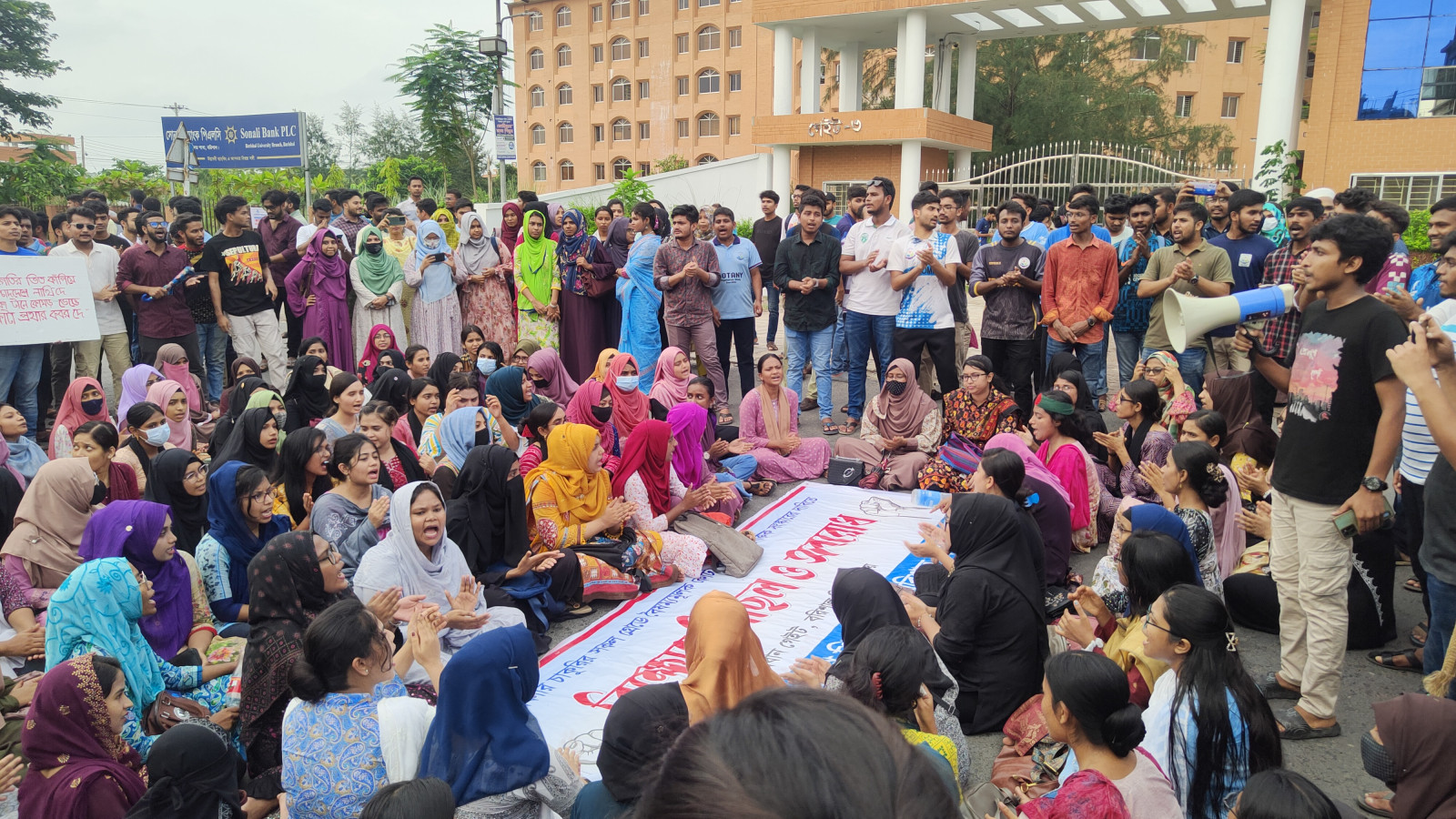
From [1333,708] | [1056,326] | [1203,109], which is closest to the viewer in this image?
[1333,708]

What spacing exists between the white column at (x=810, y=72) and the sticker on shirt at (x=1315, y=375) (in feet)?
56.6

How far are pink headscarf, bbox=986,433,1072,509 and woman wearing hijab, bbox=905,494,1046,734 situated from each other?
148 cm

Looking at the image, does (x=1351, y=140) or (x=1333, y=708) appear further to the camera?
(x=1351, y=140)

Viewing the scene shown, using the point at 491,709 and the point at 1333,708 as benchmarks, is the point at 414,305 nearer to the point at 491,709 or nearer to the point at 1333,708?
the point at 491,709

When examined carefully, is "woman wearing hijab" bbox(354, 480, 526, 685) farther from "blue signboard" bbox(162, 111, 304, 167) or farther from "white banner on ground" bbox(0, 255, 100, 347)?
"blue signboard" bbox(162, 111, 304, 167)

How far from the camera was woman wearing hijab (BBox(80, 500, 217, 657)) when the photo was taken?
3.56m

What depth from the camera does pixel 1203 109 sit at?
31859 mm

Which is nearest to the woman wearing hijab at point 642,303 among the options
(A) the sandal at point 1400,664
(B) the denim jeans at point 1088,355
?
(B) the denim jeans at point 1088,355

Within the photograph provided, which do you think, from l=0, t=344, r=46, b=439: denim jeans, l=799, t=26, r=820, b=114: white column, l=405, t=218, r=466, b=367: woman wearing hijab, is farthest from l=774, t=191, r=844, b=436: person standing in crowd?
l=799, t=26, r=820, b=114: white column

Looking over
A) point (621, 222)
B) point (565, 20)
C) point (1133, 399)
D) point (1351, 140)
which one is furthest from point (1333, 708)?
point (565, 20)

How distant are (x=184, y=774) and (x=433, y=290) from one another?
20.8 feet

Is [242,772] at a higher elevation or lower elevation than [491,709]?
lower

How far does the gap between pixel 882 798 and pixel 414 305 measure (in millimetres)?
8359

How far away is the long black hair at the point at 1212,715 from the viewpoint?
254 centimetres
